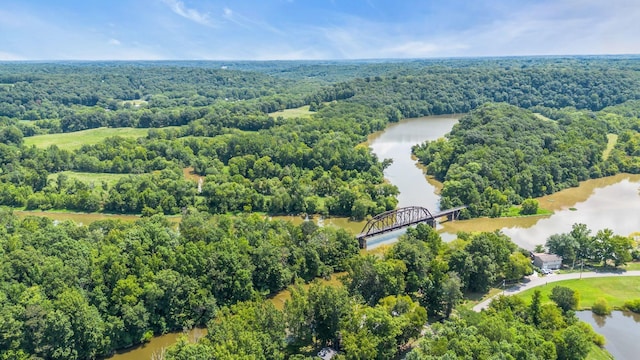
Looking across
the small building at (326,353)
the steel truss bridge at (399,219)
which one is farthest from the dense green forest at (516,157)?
the small building at (326,353)

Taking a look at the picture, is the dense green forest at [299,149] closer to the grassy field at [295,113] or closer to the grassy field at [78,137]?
the grassy field at [295,113]

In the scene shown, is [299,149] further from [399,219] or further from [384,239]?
[384,239]

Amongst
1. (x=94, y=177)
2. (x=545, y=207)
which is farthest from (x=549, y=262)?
(x=94, y=177)

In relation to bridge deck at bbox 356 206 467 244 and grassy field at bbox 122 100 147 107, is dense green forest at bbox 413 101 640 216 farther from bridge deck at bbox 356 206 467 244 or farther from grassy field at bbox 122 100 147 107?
grassy field at bbox 122 100 147 107

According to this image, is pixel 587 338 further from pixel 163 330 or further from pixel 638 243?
pixel 163 330

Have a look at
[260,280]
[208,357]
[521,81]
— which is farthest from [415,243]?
[521,81]

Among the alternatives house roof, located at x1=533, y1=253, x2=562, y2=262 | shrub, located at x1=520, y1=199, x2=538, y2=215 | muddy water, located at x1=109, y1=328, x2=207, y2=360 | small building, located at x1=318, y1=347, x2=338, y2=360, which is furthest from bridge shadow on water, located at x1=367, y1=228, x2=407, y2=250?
muddy water, located at x1=109, y1=328, x2=207, y2=360
